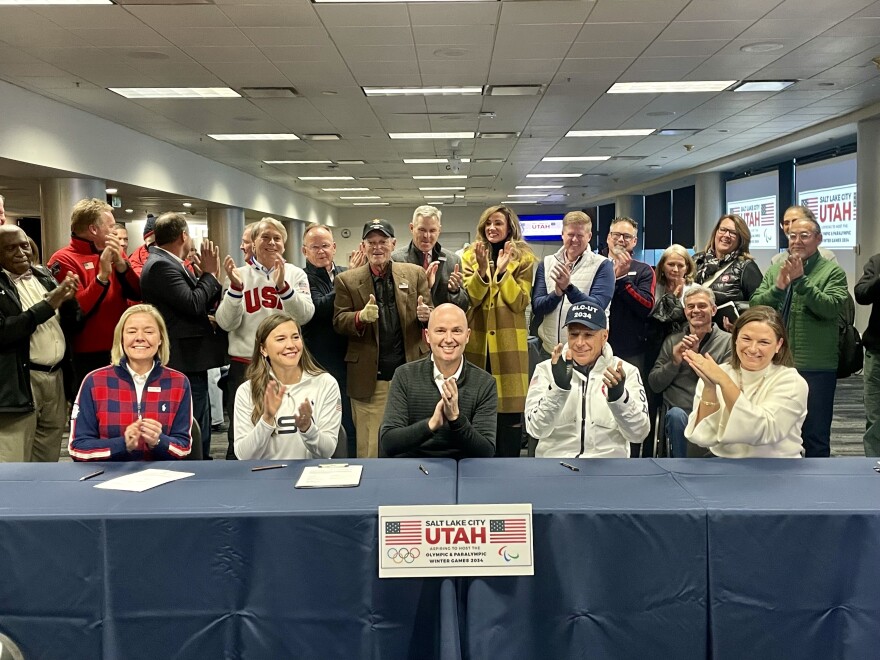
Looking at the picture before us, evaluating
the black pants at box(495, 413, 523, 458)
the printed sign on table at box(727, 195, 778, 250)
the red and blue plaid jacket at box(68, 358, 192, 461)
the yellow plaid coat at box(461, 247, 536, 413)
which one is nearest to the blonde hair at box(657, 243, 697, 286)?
the yellow plaid coat at box(461, 247, 536, 413)

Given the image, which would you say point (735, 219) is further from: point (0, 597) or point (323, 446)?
point (0, 597)

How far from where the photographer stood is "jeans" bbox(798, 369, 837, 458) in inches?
148

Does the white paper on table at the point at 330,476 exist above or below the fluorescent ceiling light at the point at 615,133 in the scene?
below

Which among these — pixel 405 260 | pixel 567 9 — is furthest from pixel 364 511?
pixel 567 9

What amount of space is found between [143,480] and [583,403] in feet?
4.88

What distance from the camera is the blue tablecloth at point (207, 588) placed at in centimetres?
171

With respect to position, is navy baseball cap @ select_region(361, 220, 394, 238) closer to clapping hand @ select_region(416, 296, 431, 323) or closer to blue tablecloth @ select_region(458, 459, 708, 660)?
clapping hand @ select_region(416, 296, 431, 323)

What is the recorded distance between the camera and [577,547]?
1713 millimetres

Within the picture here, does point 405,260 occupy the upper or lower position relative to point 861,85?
lower

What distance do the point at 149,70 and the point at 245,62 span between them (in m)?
0.96

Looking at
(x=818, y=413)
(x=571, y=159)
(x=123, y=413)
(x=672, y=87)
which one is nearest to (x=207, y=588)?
(x=123, y=413)

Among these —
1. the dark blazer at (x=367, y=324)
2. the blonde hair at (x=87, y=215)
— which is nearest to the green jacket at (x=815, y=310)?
the dark blazer at (x=367, y=324)

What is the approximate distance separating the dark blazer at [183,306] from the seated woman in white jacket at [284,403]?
1.11m

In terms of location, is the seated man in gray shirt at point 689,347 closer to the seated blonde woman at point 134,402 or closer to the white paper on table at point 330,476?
the white paper on table at point 330,476
